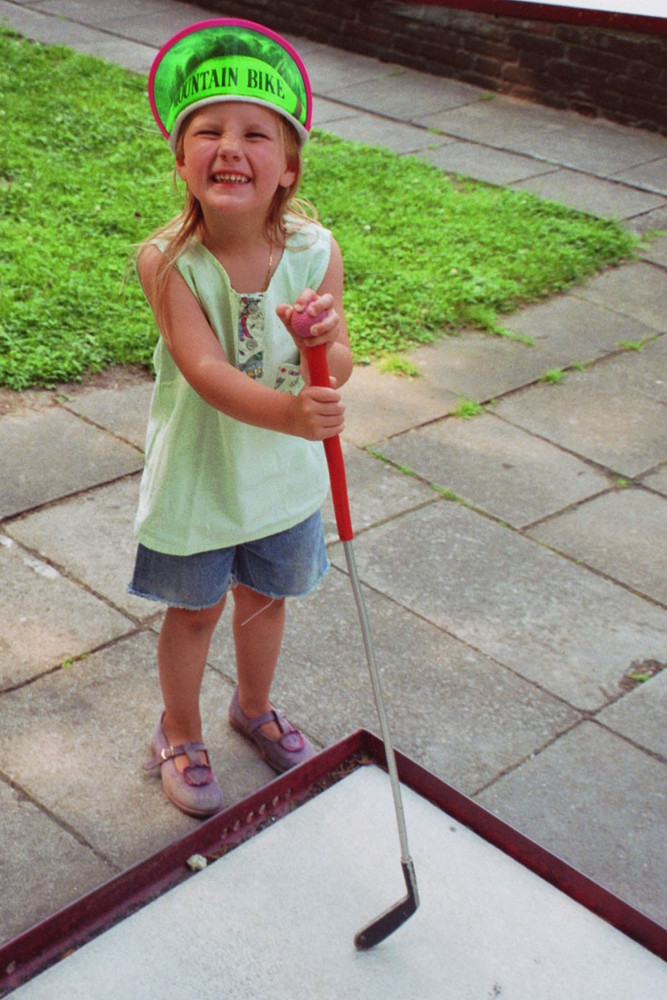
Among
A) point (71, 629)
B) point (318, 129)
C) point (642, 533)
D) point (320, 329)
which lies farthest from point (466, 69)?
point (320, 329)

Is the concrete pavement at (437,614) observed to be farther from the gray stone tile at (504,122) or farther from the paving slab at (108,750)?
the gray stone tile at (504,122)

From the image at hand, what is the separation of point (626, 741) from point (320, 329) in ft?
5.15

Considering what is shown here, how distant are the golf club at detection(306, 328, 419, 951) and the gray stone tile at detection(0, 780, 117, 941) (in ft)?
1.88

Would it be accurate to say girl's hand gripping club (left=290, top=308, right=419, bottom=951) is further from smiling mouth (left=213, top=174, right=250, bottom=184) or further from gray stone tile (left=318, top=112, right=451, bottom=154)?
gray stone tile (left=318, top=112, right=451, bottom=154)

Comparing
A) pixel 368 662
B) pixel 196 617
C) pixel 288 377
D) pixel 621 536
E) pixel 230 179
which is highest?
pixel 230 179

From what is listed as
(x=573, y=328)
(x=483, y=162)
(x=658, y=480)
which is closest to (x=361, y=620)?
(x=658, y=480)

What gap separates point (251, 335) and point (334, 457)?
0.32m

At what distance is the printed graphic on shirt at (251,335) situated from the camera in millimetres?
2201

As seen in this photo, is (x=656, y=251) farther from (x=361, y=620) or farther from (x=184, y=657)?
(x=361, y=620)

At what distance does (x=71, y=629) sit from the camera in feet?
10.2

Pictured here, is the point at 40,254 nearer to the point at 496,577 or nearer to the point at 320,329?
the point at 496,577

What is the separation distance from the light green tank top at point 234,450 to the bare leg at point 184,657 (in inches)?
8.5

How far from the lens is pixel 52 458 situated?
3.89m

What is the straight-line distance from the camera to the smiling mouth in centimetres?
205
